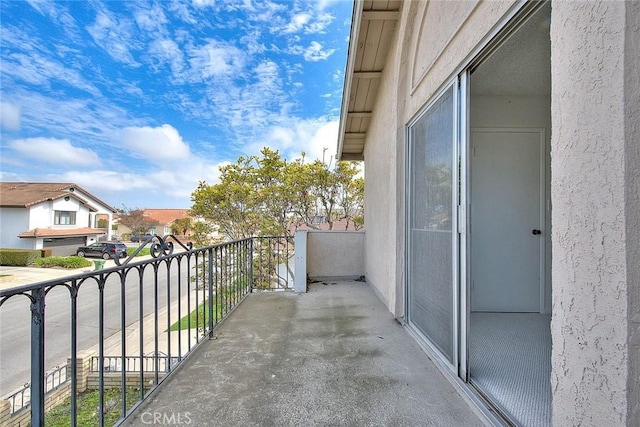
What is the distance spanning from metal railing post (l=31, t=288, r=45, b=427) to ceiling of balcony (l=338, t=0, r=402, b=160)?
412 cm

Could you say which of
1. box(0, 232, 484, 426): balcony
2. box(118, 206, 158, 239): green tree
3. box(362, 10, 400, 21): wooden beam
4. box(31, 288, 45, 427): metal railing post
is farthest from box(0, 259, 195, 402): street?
box(118, 206, 158, 239): green tree

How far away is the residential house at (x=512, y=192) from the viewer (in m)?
0.93

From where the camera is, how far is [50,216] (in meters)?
15.8

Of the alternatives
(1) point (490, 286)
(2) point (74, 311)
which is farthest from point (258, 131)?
(2) point (74, 311)

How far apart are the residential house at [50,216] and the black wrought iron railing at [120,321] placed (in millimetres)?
6367

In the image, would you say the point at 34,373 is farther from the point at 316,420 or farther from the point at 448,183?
the point at 448,183

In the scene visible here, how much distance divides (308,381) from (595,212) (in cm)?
201

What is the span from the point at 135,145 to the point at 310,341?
2074 cm

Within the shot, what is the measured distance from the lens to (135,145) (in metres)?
18.8

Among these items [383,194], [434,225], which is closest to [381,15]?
[383,194]

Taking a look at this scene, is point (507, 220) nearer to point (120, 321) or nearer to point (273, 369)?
point (273, 369)

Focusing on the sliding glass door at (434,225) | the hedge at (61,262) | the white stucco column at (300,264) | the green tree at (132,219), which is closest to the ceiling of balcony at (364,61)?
the sliding glass door at (434,225)

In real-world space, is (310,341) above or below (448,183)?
below

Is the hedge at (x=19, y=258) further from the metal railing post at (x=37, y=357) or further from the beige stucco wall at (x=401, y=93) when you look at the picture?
the metal railing post at (x=37, y=357)
